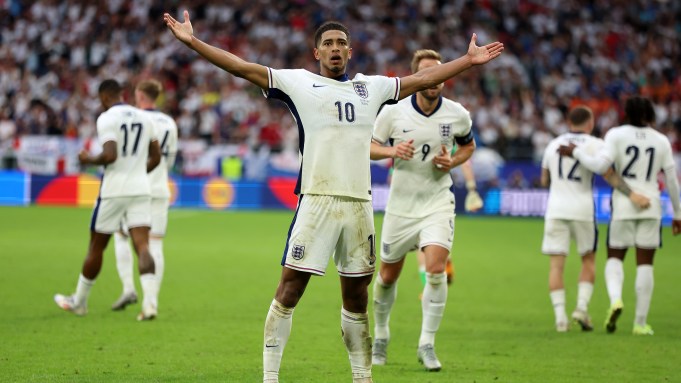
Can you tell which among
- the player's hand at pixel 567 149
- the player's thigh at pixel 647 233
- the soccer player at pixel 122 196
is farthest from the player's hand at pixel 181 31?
the player's thigh at pixel 647 233

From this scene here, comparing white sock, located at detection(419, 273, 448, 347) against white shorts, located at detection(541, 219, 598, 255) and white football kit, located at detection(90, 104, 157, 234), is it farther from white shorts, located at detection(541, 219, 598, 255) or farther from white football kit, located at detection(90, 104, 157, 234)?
white football kit, located at detection(90, 104, 157, 234)

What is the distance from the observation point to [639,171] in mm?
11039

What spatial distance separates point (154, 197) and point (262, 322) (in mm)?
2139

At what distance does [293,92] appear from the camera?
6746mm

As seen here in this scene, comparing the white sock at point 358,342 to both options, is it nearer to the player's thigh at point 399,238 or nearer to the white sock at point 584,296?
the player's thigh at point 399,238

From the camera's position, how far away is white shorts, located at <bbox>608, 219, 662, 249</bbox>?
36.1ft

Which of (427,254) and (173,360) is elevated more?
(427,254)

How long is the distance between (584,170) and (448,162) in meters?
3.22

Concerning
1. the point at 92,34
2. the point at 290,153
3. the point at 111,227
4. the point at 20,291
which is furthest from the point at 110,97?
the point at 92,34

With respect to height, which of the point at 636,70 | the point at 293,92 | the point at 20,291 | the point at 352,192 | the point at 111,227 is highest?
the point at 636,70

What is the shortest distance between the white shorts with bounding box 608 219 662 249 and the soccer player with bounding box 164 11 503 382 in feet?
15.7

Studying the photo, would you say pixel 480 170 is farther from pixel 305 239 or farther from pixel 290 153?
pixel 305 239

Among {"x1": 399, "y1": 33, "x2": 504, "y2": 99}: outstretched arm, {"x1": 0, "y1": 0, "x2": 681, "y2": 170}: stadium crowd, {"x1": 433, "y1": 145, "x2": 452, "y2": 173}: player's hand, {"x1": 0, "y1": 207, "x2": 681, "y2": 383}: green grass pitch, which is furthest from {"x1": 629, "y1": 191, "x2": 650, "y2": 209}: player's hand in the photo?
{"x1": 0, "y1": 0, "x2": 681, "y2": 170}: stadium crowd

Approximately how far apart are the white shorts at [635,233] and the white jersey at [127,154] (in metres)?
5.03
